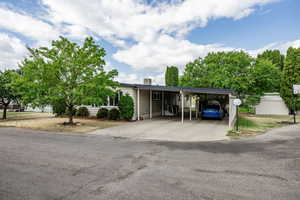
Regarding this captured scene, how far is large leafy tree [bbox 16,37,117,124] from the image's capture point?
11.0 meters

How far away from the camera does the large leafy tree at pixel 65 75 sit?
10953 mm

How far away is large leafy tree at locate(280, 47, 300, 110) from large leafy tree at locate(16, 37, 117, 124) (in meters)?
21.4

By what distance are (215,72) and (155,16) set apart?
11.2 m

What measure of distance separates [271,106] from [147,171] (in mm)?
23824

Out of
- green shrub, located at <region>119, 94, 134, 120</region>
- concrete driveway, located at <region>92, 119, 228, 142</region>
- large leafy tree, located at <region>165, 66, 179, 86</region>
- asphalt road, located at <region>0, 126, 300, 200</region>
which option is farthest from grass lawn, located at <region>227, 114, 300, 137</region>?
large leafy tree, located at <region>165, 66, 179, 86</region>

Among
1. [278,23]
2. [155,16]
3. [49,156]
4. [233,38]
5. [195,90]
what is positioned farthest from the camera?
[233,38]

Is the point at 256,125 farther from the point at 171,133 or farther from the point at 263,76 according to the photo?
the point at 263,76

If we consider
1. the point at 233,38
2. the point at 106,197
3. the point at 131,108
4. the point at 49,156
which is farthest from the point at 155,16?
the point at 106,197

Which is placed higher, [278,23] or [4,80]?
[278,23]

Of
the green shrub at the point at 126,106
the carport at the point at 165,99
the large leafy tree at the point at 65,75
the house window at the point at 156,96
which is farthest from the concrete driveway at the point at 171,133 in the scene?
the house window at the point at 156,96

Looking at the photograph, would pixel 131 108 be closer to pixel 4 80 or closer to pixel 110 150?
pixel 110 150

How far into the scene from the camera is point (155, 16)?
14.5 m

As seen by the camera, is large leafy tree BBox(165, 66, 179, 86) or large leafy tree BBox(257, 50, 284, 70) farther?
large leafy tree BBox(165, 66, 179, 86)

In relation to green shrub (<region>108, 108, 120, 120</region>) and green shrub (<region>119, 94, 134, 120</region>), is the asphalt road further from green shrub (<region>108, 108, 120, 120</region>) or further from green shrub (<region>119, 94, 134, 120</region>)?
green shrub (<region>108, 108, 120, 120</region>)
